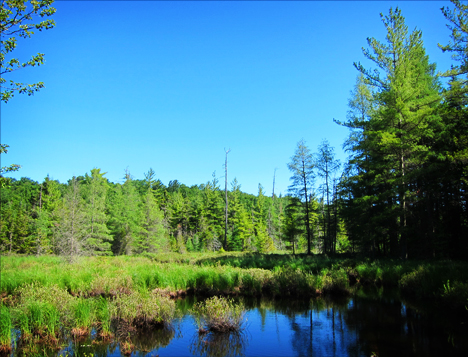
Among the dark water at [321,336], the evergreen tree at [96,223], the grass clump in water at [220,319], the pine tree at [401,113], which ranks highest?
the pine tree at [401,113]

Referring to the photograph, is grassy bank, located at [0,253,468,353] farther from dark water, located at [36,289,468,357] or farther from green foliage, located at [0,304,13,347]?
dark water, located at [36,289,468,357]

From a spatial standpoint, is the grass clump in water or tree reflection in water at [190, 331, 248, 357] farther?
the grass clump in water

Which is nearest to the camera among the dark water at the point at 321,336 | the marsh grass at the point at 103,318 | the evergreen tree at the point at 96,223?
the dark water at the point at 321,336

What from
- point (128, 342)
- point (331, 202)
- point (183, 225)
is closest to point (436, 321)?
point (128, 342)

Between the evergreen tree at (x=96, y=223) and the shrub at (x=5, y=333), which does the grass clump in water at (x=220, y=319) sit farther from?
the evergreen tree at (x=96, y=223)

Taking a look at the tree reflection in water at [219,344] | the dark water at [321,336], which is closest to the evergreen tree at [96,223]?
the dark water at [321,336]

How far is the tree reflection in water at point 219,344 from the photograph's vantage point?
7447mm

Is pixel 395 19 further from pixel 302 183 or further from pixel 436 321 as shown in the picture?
pixel 436 321

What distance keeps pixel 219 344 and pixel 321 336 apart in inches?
122

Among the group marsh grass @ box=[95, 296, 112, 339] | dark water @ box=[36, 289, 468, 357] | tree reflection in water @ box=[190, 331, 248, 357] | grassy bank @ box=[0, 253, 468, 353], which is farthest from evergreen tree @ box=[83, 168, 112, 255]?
tree reflection in water @ box=[190, 331, 248, 357]

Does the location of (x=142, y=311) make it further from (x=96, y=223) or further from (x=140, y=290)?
(x=96, y=223)

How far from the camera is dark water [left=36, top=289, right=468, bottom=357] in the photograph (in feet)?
24.4

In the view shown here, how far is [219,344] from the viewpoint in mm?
7973

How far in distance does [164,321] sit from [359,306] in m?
7.85
